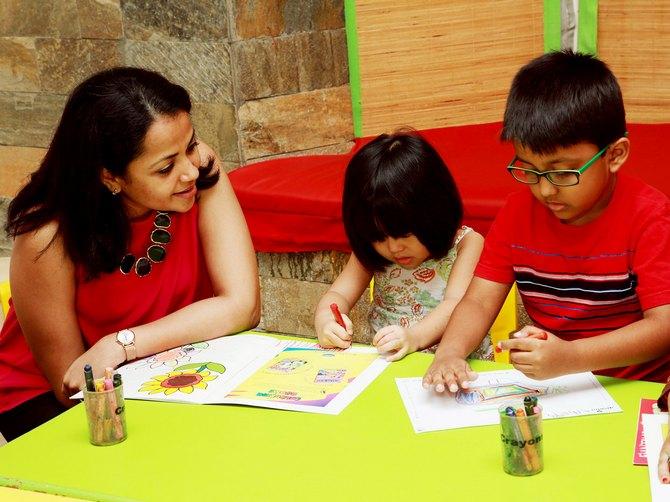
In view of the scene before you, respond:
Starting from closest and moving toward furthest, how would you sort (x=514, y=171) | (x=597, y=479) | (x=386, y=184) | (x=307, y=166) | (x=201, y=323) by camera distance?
(x=597, y=479) → (x=514, y=171) → (x=201, y=323) → (x=386, y=184) → (x=307, y=166)

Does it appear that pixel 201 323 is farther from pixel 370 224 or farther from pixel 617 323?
pixel 617 323

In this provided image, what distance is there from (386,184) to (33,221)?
792mm

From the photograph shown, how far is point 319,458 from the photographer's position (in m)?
1.42

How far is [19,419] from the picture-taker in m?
2.10

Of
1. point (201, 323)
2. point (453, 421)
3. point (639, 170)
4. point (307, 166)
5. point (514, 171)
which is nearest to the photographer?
point (453, 421)

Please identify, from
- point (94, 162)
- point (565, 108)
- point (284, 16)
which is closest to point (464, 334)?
point (565, 108)

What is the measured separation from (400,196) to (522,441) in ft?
3.11

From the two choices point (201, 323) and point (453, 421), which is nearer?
point (453, 421)

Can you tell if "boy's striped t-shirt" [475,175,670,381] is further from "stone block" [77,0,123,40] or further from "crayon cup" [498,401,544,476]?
"stone block" [77,0,123,40]

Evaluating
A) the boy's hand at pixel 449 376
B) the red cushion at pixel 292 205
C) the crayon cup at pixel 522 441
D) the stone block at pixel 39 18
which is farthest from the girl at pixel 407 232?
A: the stone block at pixel 39 18

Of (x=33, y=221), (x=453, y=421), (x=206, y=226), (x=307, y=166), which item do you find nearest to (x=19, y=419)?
(x=33, y=221)

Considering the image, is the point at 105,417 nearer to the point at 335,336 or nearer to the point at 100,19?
the point at 335,336

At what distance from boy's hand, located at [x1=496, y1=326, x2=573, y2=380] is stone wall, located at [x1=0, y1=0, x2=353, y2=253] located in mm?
2357

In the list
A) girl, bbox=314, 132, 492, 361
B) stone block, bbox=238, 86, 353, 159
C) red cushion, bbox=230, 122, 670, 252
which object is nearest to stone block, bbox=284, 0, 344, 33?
stone block, bbox=238, 86, 353, 159
